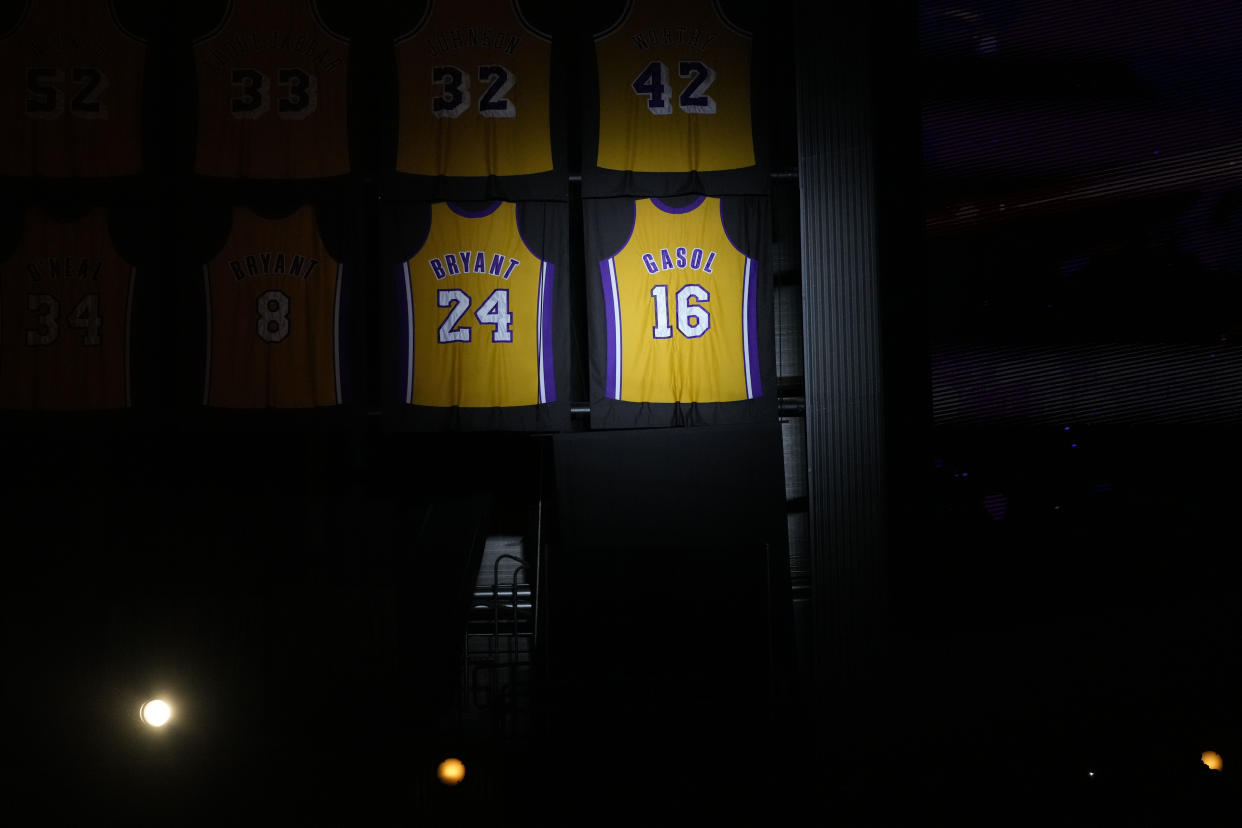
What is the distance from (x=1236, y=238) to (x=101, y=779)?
22.7 ft

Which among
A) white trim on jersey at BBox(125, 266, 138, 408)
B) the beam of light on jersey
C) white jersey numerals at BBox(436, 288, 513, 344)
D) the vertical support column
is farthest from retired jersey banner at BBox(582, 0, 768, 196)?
the beam of light on jersey

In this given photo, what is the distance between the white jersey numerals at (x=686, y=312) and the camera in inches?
197

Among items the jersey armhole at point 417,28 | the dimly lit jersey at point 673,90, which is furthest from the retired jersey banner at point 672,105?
the jersey armhole at point 417,28

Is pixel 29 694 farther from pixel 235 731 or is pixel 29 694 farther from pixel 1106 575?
pixel 1106 575

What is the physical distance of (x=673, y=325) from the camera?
500 cm

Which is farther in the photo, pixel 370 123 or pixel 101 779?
pixel 370 123

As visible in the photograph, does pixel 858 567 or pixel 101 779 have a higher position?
pixel 858 567

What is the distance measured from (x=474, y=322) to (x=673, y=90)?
1710 millimetres

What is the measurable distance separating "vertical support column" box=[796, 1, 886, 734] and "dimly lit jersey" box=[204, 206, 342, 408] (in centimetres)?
271

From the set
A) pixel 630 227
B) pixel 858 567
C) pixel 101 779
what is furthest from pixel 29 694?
pixel 858 567

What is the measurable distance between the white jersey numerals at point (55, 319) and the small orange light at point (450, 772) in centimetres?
294

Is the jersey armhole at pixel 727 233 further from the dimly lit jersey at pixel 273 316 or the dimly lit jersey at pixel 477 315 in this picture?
the dimly lit jersey at pixel 273 316

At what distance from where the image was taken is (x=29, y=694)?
4312 millimetres

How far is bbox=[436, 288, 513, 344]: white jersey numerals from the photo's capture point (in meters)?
4.96
